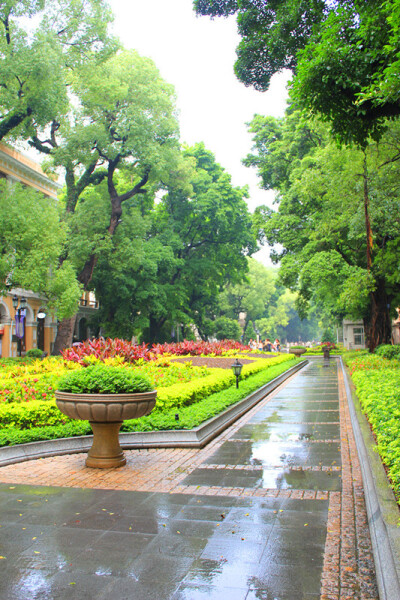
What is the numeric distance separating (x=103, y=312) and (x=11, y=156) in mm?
12187

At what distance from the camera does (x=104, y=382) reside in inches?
268

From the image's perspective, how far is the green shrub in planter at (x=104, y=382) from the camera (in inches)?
267

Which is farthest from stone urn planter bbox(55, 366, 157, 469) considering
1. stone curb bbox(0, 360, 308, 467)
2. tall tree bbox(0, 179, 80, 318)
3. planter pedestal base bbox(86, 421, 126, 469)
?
tall tree bbox(0, 179, 80, 318)

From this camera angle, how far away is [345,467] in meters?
6.61

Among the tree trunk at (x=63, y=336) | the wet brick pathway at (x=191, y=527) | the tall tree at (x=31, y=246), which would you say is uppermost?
the tall tree at (x=31, y=246)

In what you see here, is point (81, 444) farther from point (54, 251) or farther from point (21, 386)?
point (54, 251)

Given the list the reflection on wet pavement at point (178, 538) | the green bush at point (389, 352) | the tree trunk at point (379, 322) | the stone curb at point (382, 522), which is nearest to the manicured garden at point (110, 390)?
the reflection on wet pavement at point (178, 538)

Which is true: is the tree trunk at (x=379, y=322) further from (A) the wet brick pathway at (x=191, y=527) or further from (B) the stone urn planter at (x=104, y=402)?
(B) the stone urn planter at (x=104, y=402)

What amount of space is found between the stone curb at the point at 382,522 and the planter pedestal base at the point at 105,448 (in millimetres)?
3297

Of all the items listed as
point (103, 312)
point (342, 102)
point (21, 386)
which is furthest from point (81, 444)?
point (103, 312)

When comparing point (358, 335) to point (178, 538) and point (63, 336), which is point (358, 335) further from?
point (178, 538)

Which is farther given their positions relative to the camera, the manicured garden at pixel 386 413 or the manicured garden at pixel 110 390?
the manicured garden at pixel 110 390

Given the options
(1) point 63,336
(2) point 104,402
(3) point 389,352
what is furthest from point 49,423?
(1) point 63,336

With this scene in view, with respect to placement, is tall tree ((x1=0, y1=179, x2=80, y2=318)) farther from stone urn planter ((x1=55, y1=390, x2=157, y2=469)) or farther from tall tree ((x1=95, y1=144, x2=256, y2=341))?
stone urn planter ((x1=55, y1=390, x2=157, y2=469))
